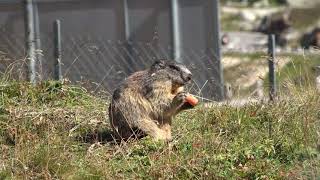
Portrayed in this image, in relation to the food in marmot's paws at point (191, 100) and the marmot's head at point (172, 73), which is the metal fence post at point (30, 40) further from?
the food in marmot's paws at point (191, 100)

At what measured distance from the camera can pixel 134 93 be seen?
8133mm

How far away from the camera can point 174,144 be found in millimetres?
7562

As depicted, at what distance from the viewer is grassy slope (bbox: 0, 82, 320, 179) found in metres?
6.90

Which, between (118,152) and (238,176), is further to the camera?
(118,152)

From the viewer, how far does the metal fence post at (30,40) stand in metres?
9.69

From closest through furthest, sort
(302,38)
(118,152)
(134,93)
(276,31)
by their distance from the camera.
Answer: (118,152)
(134,93)
(302,38)
(276,31)

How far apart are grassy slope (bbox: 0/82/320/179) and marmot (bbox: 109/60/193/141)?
0.69 ft

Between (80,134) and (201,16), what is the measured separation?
15.5 ft

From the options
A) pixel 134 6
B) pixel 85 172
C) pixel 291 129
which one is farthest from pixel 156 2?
pixel 85 172

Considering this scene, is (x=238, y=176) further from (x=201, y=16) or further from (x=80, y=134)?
(x=201, y=16)

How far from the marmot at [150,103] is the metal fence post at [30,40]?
1.58 meters

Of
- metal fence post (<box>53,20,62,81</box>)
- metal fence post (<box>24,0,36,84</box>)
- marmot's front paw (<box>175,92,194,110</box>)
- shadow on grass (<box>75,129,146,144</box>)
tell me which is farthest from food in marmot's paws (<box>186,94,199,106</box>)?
metal fence post (<box>53,20,62,81</box>)

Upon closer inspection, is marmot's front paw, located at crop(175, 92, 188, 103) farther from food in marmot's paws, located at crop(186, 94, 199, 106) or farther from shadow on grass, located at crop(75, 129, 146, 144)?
shadow on grass, located at crop(75, 129, 146, 144)

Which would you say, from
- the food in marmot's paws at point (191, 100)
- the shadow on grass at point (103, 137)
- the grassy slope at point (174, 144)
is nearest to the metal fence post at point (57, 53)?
the grassy slope at point (174, 144)
